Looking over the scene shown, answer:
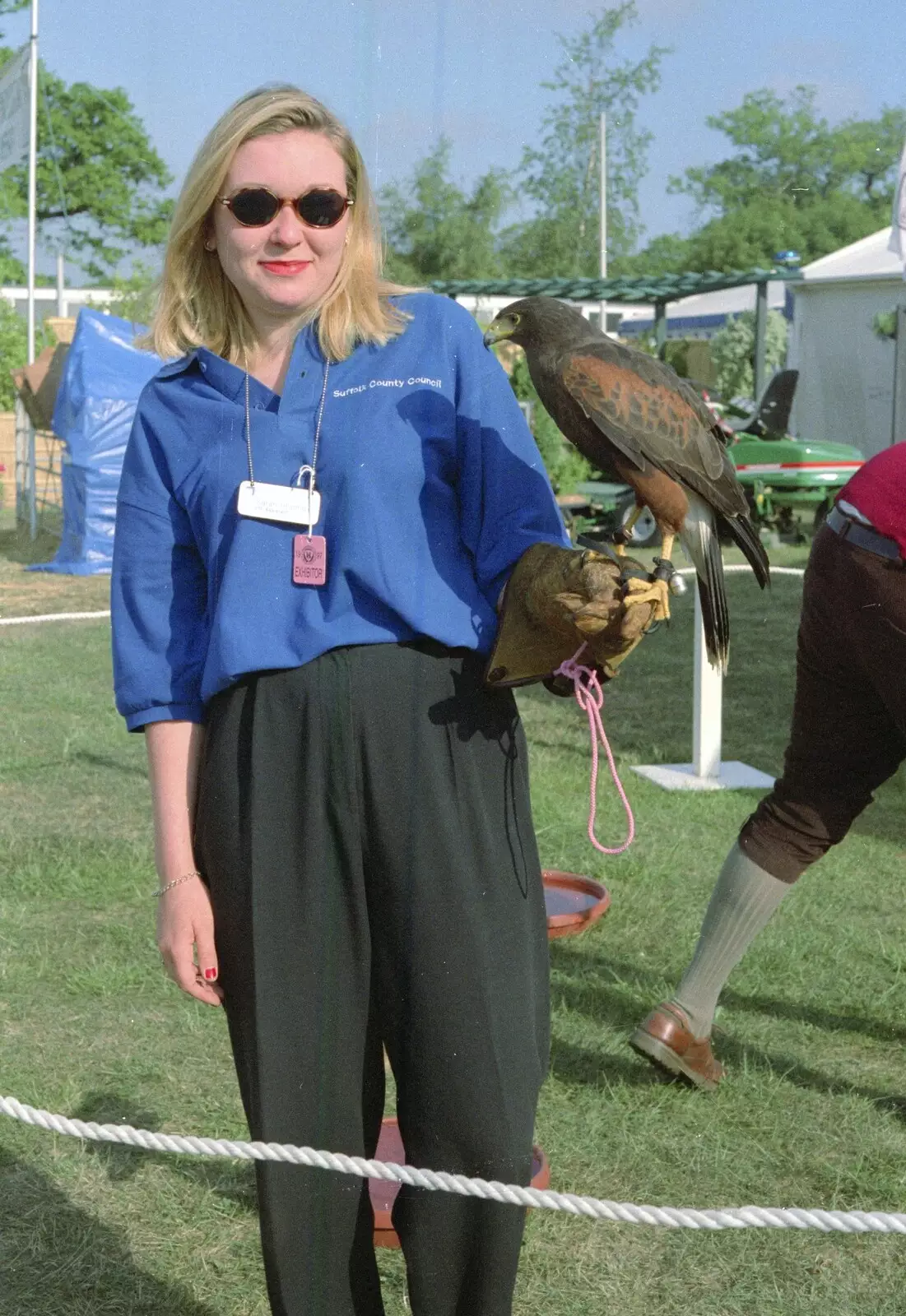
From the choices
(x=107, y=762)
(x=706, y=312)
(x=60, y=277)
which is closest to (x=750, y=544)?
(x=107, y=762)

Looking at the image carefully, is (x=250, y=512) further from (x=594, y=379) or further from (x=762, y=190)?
(x=762, y=190)

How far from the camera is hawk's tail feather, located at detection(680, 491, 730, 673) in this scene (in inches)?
91.3

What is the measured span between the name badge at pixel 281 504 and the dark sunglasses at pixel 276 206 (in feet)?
1.06

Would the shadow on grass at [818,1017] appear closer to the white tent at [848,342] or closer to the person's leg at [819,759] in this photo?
the person's leg at [819,759]

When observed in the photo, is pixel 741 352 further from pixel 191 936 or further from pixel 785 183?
pixel 191 936

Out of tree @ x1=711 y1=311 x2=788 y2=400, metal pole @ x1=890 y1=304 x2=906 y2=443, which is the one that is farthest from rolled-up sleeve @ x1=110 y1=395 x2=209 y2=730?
tree @ x1=711 y1=311 x2=788 y2=400

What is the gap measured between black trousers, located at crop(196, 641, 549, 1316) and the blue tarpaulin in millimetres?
10601

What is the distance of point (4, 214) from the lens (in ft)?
30.2

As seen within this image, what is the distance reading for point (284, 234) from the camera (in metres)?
1.62

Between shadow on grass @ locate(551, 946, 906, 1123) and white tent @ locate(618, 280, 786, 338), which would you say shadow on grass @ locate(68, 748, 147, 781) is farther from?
white tent @ locate(618, 280, 786, 338)

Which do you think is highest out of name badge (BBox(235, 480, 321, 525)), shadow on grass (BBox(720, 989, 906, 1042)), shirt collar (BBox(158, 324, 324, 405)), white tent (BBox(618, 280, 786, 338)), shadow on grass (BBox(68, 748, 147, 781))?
white tent (BBox(618, 280, 786, 338))

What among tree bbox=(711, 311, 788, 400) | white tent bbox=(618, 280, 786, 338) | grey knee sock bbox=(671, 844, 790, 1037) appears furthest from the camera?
white tent bbox=(618, 280, 786, 338)

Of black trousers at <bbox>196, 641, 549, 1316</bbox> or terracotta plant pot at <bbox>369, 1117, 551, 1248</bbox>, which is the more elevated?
black trousers at <bbox>196, 641, 549, 1316</bbox>

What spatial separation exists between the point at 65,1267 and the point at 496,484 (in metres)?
1.86
